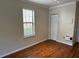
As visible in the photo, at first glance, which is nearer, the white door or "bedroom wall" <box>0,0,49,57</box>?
"bedroom wall" <box>0,0,49,57</box>

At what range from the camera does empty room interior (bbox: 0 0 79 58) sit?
2924mm

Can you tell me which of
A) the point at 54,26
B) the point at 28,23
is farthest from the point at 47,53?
the point at 54,26

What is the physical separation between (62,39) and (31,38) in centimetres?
191

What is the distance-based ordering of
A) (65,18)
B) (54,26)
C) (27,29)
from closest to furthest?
(27,29)
(65,18)
(54,26)

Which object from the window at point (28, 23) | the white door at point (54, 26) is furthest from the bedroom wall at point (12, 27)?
the white door at point (54, 26)

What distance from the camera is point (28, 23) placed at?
387 cm

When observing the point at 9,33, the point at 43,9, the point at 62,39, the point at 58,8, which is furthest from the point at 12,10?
the point at 62,39

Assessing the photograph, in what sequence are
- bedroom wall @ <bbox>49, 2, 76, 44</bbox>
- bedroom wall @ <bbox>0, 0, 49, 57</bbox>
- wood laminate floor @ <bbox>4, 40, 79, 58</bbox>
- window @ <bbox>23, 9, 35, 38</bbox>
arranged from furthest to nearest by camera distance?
bedroom wall @ <bbox>49, 2, 76, 44</bbox> < window @ <bbox>23, 9, 35, 38</bbox> < wood laminate floor @ <bbox>4, 40, 79, 58</bbox> < bedroom wall @ <bbox>0, 0, 49, 57</bbox>

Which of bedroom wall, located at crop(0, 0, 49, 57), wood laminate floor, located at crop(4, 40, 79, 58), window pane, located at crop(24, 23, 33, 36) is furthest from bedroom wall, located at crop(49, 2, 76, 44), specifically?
window pane, located at crop(24, 23, 33, 36)

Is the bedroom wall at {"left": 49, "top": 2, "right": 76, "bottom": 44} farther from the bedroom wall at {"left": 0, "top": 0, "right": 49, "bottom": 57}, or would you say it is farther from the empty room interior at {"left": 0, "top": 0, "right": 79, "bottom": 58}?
the bedroom wall at {"left": 0, "top": 0, "right": 49, "bottom": 57}

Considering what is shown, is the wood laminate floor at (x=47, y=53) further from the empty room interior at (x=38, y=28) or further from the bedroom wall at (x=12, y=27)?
Result: the bedroom wall at (x=12, y=27)

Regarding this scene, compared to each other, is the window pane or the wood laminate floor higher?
the window pane

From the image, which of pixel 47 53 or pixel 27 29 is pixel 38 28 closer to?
pixel 27 29

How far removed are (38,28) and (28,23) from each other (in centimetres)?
77
